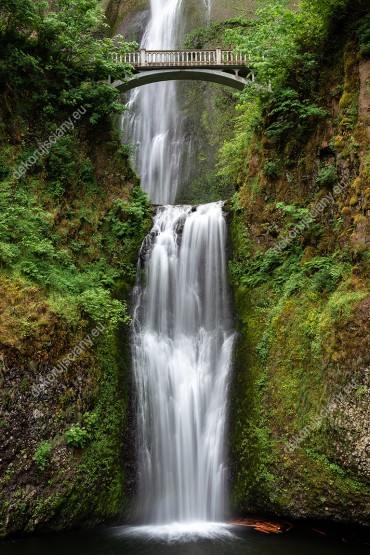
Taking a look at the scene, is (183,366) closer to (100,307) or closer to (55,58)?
(100,307)

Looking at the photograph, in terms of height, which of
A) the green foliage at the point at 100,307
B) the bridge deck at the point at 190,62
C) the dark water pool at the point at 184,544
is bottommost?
the dark water pool at the point at 184,544

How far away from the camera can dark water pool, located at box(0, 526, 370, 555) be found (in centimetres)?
662

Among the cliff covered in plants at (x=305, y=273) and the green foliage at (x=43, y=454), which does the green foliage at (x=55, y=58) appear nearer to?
the cliff covered in plants at (x=305, y=273)

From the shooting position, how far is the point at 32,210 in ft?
33.2

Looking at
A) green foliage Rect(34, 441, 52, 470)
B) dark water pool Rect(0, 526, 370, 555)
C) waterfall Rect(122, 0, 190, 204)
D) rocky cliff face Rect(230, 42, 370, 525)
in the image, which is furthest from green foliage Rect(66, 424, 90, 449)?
waterfall Rect(122, 0, 190, 204)

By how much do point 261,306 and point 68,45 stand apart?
29.3ft

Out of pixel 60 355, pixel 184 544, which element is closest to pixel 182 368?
pixel 60 355

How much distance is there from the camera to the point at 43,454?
745 cm

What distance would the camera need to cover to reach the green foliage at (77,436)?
7.82 metres

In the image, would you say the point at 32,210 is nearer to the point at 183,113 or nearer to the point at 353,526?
the point at 353,526

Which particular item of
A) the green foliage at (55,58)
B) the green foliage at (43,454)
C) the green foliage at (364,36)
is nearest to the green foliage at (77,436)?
the green foliage at (43,454)

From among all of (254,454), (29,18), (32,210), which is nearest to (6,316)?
(32,210)

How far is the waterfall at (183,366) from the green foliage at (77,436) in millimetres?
1307

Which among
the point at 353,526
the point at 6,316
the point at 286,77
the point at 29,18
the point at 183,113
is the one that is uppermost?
the point at 183,113
